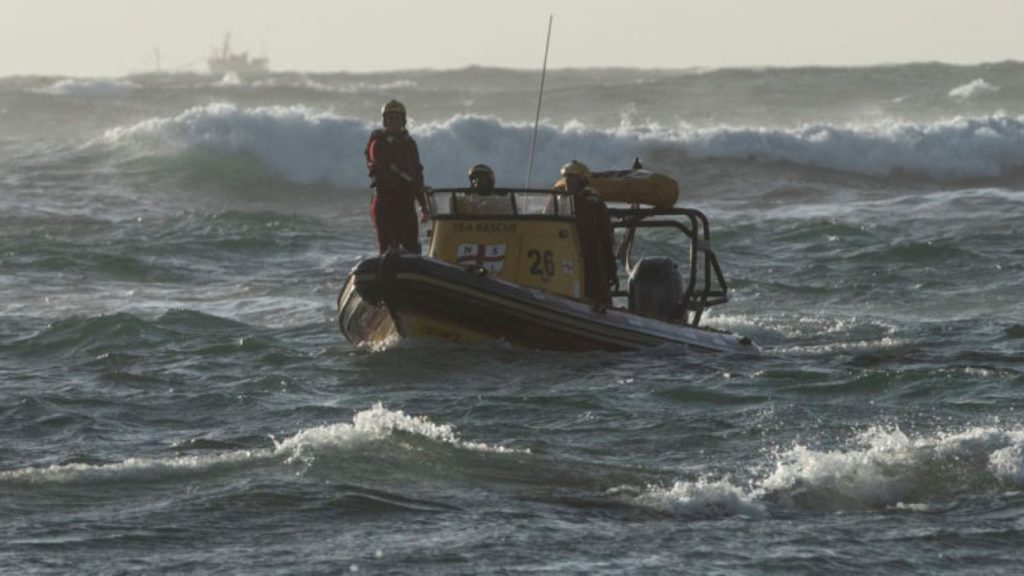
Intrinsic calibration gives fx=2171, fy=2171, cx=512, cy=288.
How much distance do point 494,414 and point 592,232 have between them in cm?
334

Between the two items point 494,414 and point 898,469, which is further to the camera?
point 494,414

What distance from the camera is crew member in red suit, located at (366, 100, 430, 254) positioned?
16.2m

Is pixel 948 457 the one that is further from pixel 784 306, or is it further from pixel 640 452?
pixel 784 306

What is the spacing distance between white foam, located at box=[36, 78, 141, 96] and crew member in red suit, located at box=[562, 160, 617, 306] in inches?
1410

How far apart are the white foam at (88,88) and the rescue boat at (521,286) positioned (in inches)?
1394

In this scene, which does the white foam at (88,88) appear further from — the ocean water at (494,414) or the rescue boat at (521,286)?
the rescue boat at (521,286)

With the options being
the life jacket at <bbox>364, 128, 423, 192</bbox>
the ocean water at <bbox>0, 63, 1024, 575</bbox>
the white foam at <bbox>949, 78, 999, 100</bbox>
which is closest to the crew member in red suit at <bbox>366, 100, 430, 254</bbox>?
the life jacket at <bbox>364, 128, 423, 192</bbox>

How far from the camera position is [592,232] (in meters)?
16.1

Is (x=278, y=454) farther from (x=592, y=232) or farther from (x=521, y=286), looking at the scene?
(x=592, y=232)

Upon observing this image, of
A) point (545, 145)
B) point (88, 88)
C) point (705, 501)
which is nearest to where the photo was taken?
point (705, 501)

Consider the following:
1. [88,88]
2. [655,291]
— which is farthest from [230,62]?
[655,291]

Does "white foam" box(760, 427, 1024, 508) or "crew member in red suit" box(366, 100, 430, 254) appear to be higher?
"crew member in red suit" box(366, 100, 430, 254)

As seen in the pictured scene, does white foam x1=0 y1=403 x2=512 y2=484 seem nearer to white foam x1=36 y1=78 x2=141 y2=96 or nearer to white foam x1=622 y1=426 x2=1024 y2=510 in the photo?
white foam x1=622 y1=426 x2=1024 y2=510

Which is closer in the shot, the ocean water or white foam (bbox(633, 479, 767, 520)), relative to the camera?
the ocean water
